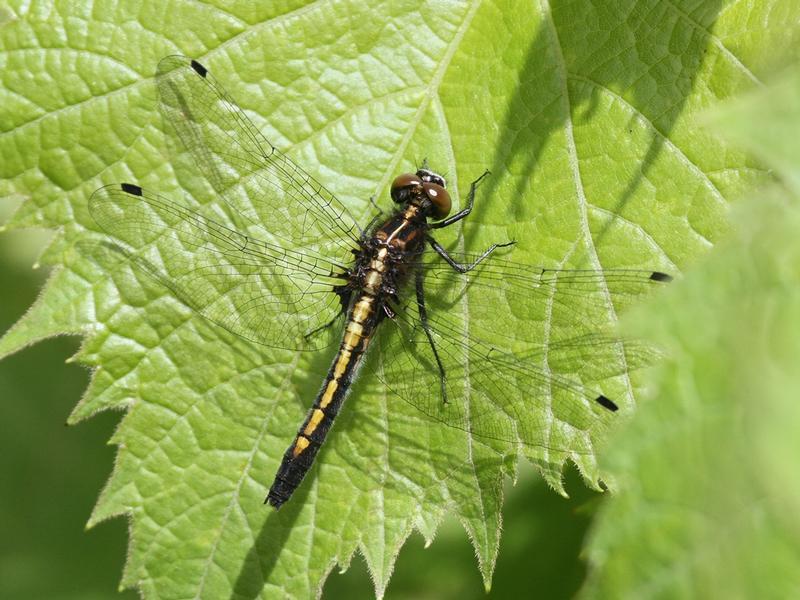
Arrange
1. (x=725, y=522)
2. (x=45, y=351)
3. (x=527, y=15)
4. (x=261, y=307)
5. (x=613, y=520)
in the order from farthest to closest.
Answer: (x=45, y=351), (x=261, y=307), (x=527, y=15), (x=613, y=520), (x=725, y=522)

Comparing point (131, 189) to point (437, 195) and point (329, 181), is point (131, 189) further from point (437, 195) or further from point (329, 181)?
point (437, 195)

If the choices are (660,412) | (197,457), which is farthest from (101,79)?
(660,412)

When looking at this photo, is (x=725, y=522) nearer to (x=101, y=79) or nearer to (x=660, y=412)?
(x=660, y=412)

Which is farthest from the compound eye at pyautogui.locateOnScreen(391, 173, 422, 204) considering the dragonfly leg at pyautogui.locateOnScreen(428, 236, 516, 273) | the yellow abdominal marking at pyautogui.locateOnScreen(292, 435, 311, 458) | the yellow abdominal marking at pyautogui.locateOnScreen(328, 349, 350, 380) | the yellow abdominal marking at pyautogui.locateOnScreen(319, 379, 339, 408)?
the yellow abdominal marking at pyautogui.locateOnScreen(292, 435, 311, 458)

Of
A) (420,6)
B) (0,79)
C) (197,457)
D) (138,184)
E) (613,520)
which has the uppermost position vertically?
(420,6)

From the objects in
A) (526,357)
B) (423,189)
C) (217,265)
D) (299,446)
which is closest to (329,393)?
(299,446)

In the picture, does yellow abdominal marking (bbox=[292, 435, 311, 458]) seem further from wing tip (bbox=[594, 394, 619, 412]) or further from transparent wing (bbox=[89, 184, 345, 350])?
wing tip (bbox=[594, 394, 619, 412])

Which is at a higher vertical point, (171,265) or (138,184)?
(138,184)
